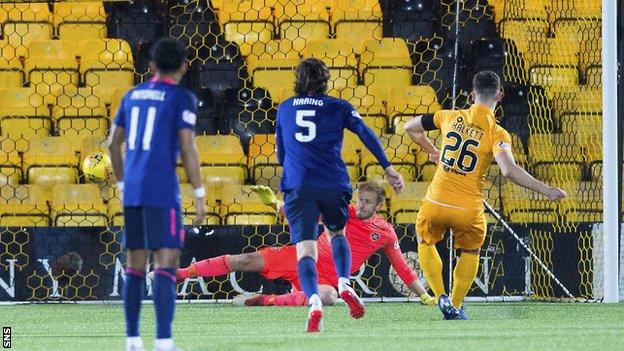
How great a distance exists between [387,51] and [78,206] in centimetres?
407

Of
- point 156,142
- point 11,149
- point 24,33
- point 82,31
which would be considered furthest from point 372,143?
point 24,33

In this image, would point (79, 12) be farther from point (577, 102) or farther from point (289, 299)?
point (289, 299)

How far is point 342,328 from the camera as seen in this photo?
7.66 metres

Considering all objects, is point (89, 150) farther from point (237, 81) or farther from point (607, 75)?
point (607, 75)

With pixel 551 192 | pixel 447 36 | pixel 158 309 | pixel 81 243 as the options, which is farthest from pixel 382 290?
pixel 158 309

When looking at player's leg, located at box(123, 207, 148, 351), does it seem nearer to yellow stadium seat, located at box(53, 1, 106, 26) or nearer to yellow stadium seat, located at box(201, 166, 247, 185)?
yellow stadium seat, located at box(201, 166, 247, 185)

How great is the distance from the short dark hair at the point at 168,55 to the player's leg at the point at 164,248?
25.2 inches

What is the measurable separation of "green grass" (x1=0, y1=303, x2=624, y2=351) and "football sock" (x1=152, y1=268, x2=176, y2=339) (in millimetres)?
447

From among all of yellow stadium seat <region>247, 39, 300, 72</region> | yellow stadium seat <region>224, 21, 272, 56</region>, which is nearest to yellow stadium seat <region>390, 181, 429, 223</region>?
yellow stadium seat <region>247, 39, 300, 72</region>

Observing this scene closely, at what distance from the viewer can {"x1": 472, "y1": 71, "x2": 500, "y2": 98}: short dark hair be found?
8.38m

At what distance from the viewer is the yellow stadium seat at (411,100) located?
13.5 meters

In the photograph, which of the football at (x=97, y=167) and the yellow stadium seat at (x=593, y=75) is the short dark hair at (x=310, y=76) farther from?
the yellow stadium seat at (x=593, y=75)

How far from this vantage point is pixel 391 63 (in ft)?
47.0

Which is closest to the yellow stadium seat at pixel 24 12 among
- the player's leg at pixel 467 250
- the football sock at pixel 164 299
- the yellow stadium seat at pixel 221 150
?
the yellow stadium seat at pixel 221 150
